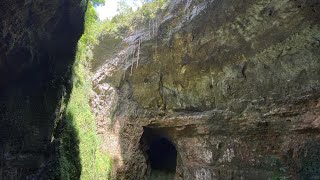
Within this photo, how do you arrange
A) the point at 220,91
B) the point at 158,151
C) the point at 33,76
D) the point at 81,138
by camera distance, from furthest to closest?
the point at 158,151 → the point at 220,91 → the point at 81,138 → the point at 33,76

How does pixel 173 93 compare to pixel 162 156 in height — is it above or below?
above

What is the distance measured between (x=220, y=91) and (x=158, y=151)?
5794 mm

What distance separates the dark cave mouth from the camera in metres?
12.9

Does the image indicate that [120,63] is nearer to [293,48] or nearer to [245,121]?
[245,121]

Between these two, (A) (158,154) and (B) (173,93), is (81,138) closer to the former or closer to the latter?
(B) (173,93)

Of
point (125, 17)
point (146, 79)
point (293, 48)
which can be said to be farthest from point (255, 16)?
point (125, 17)

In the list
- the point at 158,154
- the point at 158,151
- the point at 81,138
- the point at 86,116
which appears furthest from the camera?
the point at 158,151

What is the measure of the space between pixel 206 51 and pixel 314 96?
14.5 ft

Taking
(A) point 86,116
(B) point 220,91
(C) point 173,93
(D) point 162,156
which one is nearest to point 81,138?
(A) point 86,116

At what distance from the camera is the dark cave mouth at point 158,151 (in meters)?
12.9

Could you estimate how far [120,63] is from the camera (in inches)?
549

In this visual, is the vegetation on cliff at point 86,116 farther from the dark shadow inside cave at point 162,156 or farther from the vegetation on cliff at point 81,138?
the dark shadow inside cave at point 162,156

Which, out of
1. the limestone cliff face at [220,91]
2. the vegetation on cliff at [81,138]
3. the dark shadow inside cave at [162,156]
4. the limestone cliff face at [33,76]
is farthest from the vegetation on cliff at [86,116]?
the dark shadow inside cave at [162,156]

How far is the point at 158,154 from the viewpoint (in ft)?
48.2
